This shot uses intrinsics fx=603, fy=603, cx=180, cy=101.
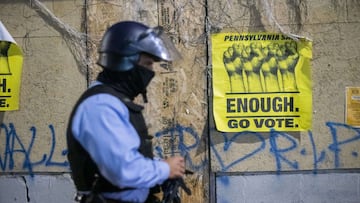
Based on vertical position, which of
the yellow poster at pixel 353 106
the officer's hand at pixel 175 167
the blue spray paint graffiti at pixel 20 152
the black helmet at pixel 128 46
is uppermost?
the black helmet at pixel 128 46

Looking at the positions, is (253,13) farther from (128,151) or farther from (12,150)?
(128,151)

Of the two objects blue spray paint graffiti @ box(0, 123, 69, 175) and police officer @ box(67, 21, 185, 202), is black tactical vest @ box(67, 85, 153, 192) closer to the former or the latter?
police officer @ box(67, 21, 185, 202)

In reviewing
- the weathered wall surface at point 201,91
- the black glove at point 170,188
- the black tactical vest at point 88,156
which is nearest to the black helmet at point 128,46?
the black tactical vest at point 88,156

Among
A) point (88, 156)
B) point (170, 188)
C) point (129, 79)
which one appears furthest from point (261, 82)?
point (88, 156)

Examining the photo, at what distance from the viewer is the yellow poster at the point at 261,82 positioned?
569 cm

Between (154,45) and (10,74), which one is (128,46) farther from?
(10,74)

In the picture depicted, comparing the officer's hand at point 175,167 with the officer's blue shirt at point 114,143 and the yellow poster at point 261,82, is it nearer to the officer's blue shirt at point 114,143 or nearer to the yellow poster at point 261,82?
the officer's blue shirt at point 114,143

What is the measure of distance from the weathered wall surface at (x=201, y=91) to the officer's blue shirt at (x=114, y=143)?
2.81 m

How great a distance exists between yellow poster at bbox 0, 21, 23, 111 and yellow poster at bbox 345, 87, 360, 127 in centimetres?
318

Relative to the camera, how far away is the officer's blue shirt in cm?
278

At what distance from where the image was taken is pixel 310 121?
5695mm

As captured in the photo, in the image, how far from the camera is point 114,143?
2770mm

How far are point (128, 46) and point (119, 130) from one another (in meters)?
0.50

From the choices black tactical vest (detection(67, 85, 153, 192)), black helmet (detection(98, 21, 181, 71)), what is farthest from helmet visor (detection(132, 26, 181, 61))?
black tactical vest (detection(67, 85, 153, 192))
